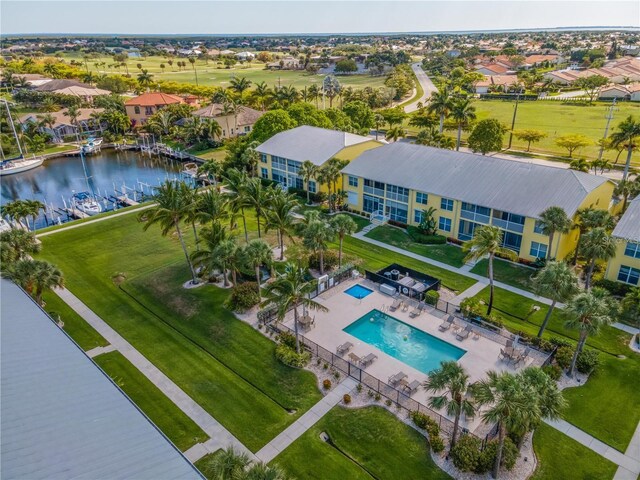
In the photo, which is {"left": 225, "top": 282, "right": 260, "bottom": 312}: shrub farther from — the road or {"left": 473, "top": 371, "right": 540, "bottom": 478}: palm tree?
the road

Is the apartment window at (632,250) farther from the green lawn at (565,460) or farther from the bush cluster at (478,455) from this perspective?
the bush cluster at (478,455)

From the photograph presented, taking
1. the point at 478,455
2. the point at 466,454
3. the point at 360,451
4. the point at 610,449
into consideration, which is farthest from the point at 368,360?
the point at 610,449

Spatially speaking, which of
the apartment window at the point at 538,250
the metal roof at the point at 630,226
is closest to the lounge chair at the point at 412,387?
the apartment window at the point at 538,250

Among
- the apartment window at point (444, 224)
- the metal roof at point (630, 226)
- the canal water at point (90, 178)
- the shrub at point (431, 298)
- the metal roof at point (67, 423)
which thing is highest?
the metal roof at point (67, 423)

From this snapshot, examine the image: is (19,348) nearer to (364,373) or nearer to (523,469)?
(364,373)

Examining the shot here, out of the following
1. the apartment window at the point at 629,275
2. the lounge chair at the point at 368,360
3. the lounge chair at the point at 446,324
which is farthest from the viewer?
the apartment window at the point at 629,275

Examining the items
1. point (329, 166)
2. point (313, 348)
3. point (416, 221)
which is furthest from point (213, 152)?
point (313, 348)

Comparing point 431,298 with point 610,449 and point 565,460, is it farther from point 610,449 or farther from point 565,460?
point 610,449

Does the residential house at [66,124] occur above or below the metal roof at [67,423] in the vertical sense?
below
